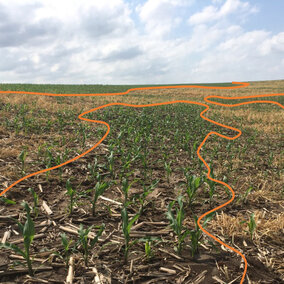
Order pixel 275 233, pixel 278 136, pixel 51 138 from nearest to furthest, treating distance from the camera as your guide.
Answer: pixel 275 233 < pixel 51 138 < pixel 278 136

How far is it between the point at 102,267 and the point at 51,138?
595 cm

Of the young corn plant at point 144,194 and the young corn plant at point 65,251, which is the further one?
the young corn plant at point 144,194

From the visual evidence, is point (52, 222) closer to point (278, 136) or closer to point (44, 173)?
point (44, 173)

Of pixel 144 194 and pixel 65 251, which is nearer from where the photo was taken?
pixel 65 251

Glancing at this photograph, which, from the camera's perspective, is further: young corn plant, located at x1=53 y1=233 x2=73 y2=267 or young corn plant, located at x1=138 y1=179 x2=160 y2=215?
young corn plant, located at x1=138 y1=179 x2=160 y2=215

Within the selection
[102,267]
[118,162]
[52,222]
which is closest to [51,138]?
[118,162]

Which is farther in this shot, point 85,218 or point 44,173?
point 44,173

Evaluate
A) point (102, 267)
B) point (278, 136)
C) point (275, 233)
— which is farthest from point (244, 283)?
point (278, 136)

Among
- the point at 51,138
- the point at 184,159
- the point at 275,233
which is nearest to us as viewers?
the point at 275,233

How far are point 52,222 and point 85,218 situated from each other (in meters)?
0.46

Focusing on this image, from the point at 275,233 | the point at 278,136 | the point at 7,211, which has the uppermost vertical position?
the point at 7,211

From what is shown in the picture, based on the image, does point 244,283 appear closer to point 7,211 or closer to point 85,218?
point 85,218

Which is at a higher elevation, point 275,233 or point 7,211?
point 7,211

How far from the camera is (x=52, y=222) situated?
3.56m
